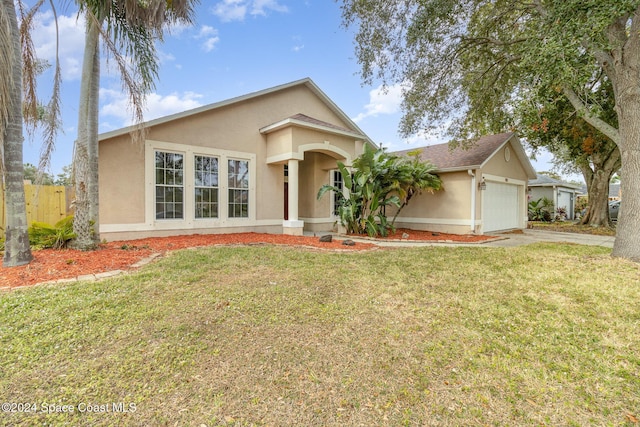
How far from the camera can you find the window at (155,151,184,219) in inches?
332

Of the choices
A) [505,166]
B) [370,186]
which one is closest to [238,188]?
[370,186]

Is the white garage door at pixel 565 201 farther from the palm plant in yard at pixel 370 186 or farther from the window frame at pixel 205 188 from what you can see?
the window frame at pixel 205 188

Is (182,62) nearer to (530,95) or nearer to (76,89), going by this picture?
(76,89)

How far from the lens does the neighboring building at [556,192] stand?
23156mm

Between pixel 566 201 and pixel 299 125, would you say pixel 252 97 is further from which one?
pixel 566 201

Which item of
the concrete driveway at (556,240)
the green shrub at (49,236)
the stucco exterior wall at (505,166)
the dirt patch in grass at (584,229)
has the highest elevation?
the stucco exterior wall at (505,166)

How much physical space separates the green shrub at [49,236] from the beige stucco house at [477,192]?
38.3 feet

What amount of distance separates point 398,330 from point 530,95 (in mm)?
6099

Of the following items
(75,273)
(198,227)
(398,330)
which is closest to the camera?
(398,330)

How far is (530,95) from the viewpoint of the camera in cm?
630

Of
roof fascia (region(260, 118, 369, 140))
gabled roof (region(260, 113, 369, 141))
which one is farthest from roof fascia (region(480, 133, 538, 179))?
gabled roof (region(260, 113, 369, 141))

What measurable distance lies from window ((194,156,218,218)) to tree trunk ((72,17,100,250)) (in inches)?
119

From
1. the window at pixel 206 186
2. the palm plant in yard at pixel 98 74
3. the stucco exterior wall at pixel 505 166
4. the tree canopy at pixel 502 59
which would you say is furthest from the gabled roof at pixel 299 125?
the stucco exterior wall at pixel 505 166

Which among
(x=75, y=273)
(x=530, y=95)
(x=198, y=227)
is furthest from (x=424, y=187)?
(x=75, y=273)
